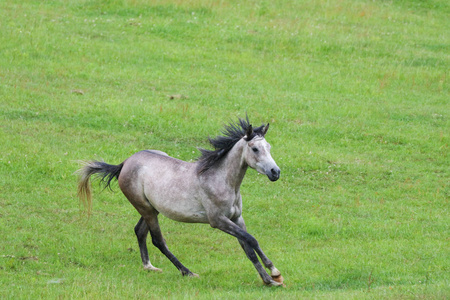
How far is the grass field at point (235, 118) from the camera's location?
32.2 feet

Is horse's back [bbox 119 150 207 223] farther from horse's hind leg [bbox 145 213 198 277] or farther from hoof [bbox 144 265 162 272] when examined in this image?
hoof [bbox 144 265 162 272]

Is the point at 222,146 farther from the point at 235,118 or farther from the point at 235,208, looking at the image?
the point at 235,118

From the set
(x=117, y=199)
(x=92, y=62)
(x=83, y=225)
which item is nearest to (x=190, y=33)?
(x=92, y=62)

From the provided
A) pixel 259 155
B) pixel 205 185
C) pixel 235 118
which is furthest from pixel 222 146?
pixel 235 118

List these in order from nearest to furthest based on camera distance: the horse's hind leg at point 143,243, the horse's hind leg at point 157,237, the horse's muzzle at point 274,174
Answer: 1. the horse's muzzle at point 274,174
2. the horse's hind leg at point 157,237
3. the horse's hind leg at point 143,243

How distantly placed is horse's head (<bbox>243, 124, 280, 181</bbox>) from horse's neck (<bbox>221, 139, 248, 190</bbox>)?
174 millimetres

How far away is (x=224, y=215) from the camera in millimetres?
9383

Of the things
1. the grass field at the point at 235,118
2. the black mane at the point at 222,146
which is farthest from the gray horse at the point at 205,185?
the grass field at the point at 235,118

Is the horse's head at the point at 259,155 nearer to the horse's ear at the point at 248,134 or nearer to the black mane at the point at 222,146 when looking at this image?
the horse's ear at the point at 248,134

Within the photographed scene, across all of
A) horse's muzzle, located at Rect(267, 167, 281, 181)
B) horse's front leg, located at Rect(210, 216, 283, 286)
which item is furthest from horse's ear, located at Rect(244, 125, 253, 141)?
horse's front leg, located at Rect(210, 216, 283, 286)

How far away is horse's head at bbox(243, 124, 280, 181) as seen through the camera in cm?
873

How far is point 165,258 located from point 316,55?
51.1 feet

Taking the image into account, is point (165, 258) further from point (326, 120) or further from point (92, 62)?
point (92, 62)

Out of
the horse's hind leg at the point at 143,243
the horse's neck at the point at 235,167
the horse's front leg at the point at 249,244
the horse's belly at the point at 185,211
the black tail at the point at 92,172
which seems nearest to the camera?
the horse's front leg at the point at 249,244
